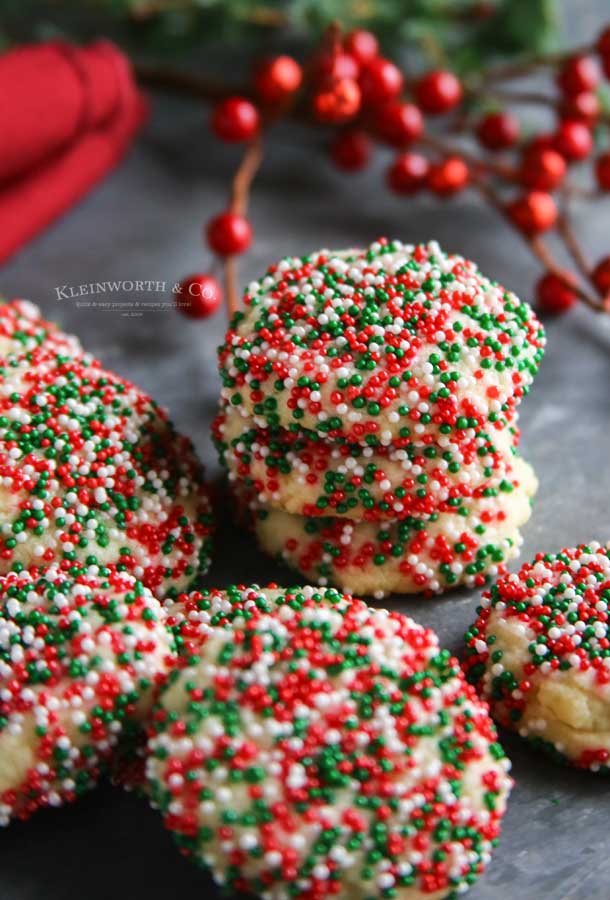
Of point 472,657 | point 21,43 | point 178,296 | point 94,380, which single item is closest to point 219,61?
point 21,43

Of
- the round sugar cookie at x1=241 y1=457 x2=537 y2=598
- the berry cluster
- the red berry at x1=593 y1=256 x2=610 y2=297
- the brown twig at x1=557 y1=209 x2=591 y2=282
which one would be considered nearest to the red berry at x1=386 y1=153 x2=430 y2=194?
the berry cluster

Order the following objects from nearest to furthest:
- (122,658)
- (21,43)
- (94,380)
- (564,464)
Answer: (122,658) < (94,380) < (564,464) < (21,43)

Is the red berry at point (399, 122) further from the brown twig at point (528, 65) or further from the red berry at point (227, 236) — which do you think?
the red berry at point (227, 236)

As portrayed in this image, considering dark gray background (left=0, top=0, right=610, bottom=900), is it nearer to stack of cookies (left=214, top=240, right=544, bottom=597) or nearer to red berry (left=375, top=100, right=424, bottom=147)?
stack of cookies (left=214, top=240, right=544, bottom=597)

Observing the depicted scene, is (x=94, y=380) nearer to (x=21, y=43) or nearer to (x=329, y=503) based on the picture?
(x=329, y=503)

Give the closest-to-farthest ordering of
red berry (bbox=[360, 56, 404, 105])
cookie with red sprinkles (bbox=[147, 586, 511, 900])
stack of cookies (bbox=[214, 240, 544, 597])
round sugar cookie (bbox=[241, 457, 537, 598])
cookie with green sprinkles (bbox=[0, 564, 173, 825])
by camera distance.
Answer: cookie with red sprinkles (bbox=[147, 586, 511, 900]) → cookie with green sprinkles (bbox=[0, 564, 173, 825]) → stack of cookies (bbox=[214, 240, 544, 597]) → round sugar cookie (bbox=[241, 457, 537, 598]) → red berry (bbox=[360, 56, 404, 105])

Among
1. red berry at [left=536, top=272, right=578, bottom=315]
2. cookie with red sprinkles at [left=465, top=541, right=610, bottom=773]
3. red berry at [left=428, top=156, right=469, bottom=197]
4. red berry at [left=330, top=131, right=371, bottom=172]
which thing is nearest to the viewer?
cookie with red sprinkles at [left=465, top=541, right=610, bottom=773]
